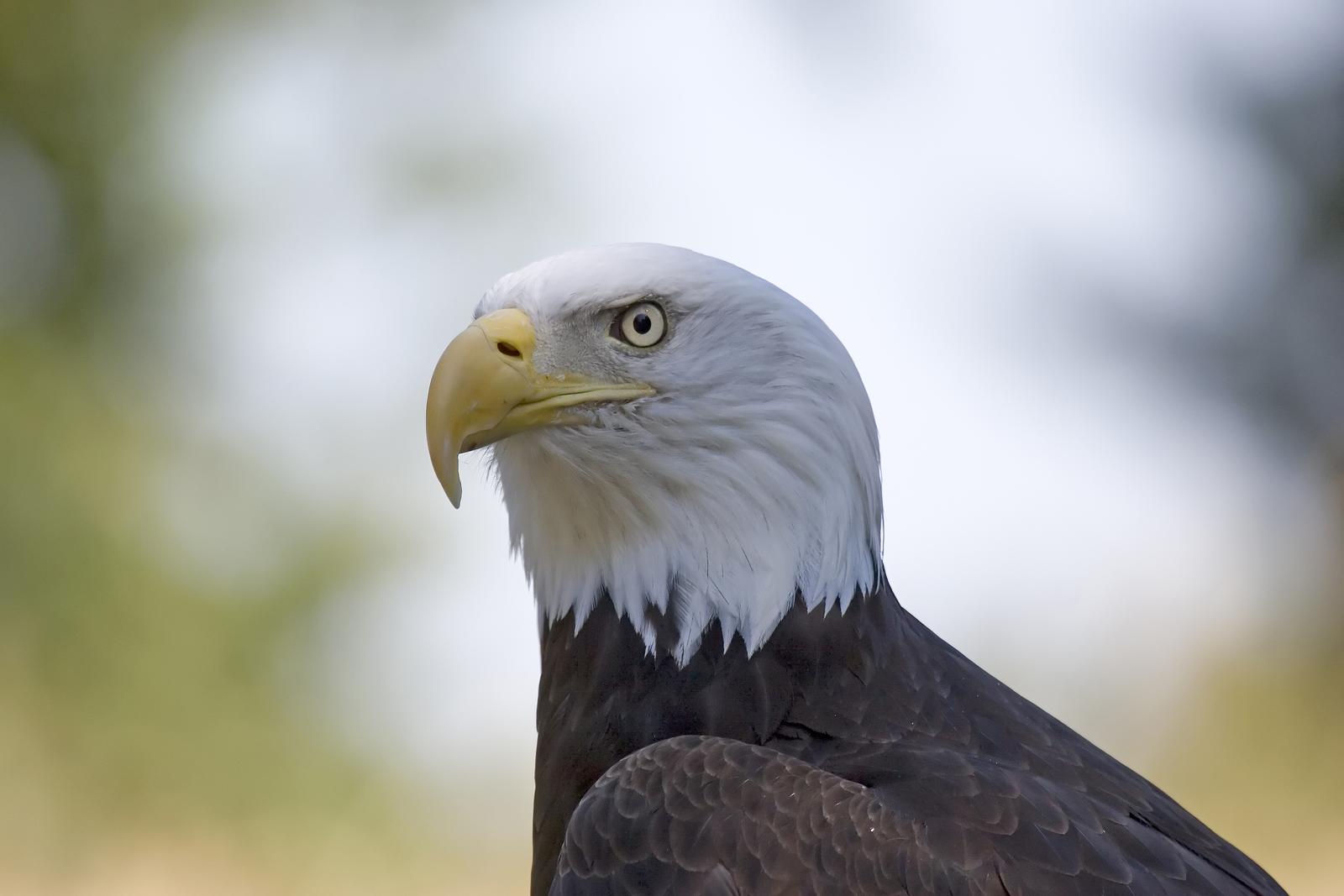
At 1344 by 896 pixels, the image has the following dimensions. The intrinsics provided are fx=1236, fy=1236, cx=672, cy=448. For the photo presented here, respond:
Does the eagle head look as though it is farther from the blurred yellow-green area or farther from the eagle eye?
the blurred yellow-green area

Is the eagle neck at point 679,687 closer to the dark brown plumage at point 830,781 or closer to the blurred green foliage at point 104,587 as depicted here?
the dark brown plumage at point 830,781

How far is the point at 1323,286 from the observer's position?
9.05 metres

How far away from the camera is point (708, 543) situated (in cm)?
202

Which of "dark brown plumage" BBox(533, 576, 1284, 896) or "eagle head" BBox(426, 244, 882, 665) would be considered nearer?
"dark brown plumage" BBox(533, 576, 1284, 896)

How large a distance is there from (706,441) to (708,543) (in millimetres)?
167

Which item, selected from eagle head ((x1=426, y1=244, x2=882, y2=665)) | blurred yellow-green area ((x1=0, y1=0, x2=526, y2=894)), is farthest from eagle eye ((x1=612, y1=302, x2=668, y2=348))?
blurred yellow-green area ((x1=0, y1=0, x2=526, y2=894))

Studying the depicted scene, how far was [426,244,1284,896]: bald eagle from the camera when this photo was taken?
1.89 metres

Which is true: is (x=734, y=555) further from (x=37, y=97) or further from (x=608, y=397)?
(x=37, y=97)

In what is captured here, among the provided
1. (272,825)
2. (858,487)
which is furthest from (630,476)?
(272,825)

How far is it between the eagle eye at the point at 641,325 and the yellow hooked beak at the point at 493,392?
0.07 m

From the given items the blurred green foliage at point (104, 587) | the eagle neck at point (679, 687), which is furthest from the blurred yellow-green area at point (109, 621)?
the eagle neck at point (679, 687)

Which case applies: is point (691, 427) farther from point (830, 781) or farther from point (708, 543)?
point (830, 781)

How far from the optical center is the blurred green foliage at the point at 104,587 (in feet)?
29.9

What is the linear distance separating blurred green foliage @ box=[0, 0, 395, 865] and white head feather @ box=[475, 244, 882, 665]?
782cm
